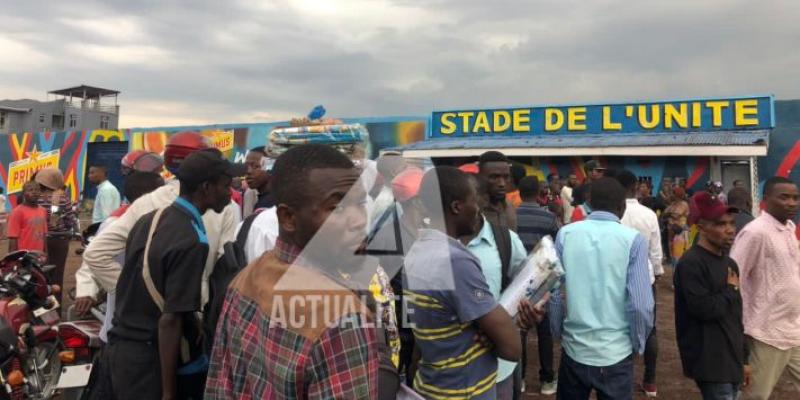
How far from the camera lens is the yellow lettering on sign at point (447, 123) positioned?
15.0m

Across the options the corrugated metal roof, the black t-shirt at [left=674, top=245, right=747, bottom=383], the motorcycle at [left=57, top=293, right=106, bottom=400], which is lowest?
the motorcycle at [left=57, top=293, right=106, bottom=400]

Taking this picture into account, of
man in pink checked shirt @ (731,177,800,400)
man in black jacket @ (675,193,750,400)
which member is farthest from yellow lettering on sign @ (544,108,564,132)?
man in black jacket @ (675,193,750,400)

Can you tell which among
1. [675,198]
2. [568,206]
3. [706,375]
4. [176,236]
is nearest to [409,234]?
[176,236]

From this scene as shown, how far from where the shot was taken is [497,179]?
4.11m

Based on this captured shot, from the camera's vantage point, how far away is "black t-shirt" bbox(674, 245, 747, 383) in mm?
2941

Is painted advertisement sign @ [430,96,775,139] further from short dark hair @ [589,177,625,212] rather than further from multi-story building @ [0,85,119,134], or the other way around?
multi-story building @ [0,85,119,134]

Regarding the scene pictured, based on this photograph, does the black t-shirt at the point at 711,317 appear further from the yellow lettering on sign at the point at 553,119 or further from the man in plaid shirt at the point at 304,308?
the yellow lettering on sign at the point at 553,119

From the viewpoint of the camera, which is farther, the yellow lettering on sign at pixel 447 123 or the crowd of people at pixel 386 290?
the yellow lettering on sign at pixel 447 123

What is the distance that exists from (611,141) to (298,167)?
12.2 metres

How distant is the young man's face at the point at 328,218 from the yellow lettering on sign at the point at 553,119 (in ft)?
43.5

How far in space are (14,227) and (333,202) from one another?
6.78 metres

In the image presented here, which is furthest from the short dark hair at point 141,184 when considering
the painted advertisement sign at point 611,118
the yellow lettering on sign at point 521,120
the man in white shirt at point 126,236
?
the yellow lettering on sign at point 521,120

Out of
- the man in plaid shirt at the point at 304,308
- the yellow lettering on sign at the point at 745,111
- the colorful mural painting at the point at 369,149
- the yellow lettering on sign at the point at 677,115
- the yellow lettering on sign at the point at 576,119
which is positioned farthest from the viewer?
the yellow lettering on sign at the point at 576,119

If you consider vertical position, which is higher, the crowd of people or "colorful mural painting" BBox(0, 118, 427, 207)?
"colorful mural painting" BBox(0, 118, 427, 207)
